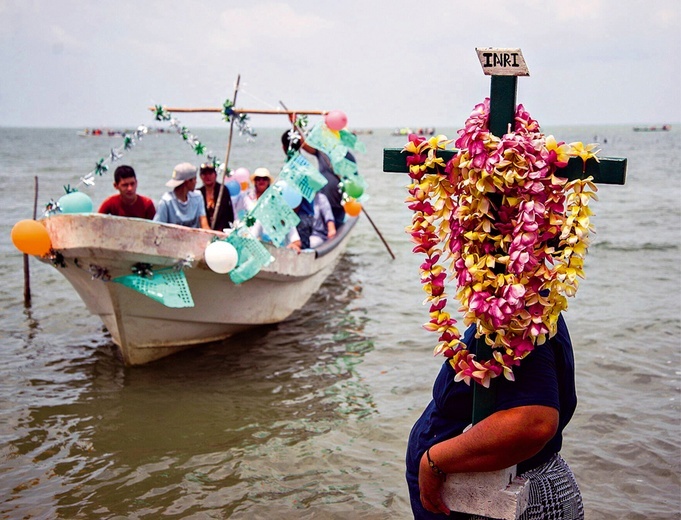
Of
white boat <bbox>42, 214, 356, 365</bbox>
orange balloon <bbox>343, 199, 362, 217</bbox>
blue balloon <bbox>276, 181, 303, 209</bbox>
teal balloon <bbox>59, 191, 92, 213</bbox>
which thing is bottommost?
white boat <bbox>42, 214, 356, 365</bbox>

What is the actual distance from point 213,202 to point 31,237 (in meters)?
3.05

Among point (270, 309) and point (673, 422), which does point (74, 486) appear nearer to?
point (270, 309)

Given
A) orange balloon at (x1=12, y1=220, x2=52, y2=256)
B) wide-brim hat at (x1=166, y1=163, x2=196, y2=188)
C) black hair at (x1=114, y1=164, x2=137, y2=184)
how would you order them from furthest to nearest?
wide-brim hat at (x1=166, y1=163, x2=196, y2=188), black hair at (x1=114, y1=164, x2=137, y2=184), orange balloon at (x1=12, y1=220, x2=52, y2=256)

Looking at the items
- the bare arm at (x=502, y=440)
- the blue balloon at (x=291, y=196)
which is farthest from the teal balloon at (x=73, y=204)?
the bare arm at (x=502, y=440)

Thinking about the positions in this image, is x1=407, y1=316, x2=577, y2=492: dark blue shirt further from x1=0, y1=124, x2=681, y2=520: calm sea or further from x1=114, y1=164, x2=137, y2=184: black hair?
x1=114, y1=164, x2=137, y2=184: black hair

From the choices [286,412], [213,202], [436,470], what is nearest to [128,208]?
[213,202]

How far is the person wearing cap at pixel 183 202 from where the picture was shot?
25.5ft

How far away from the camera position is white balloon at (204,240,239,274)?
6.48 metres

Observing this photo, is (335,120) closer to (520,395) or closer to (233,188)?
(233,188)

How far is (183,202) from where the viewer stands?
8.04 metres

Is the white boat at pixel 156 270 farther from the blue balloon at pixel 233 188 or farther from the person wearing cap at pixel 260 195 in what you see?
the blue balloon at pixel 233 188

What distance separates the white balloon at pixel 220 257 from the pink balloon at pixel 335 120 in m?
3.20

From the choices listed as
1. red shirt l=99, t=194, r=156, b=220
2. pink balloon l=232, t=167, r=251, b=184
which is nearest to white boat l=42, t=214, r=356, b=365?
red shirt l=99, t=194, r=156, b=220

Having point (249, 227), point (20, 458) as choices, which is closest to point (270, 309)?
point (249, 227)
